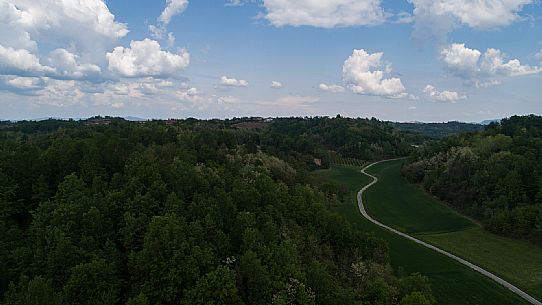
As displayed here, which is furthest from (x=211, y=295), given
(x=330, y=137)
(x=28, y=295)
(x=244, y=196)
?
(x=330, y=137)

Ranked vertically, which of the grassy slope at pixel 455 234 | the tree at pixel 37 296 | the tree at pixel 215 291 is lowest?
the grassy slope at pixel 455 234

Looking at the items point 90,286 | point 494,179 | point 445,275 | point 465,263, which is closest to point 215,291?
point 90,286

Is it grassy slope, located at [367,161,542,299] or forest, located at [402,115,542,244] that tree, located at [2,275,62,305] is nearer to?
grassy slope, located at [367,161,542,299]

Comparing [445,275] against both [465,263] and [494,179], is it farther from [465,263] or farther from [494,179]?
[494,179]

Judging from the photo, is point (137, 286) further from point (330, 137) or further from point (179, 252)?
point (330, 137)

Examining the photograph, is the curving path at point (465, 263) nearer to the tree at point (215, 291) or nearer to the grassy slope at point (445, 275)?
the grassy slope at point (445, 275)

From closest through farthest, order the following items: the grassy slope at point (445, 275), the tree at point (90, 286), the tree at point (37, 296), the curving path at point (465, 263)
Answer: the tree at point (37, 296), the tree at point (90, 286), the grassy slope at point (445, 275), the curving path at point (465, 263)

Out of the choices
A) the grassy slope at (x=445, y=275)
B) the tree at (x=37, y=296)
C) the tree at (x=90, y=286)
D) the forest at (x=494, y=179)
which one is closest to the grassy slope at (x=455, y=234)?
the forest at (x=494, y=179)
